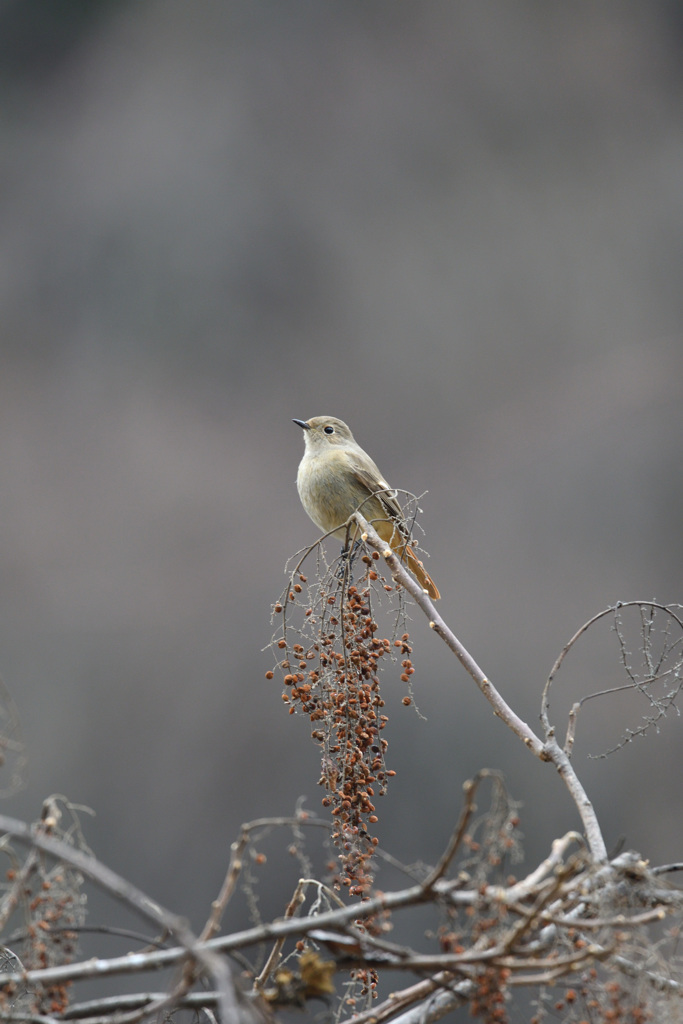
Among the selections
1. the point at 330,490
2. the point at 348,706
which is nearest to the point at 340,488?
the point at 330,490

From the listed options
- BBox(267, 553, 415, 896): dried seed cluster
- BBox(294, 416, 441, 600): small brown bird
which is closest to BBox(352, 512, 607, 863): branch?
BBox(267, 553, 415, 896): dried seed cluster

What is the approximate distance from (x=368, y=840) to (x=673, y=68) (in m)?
9.90

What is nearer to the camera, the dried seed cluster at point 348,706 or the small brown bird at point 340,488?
the dried seed cluster at point 348,706

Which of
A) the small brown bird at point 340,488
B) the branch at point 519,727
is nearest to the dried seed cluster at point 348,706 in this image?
the branch at point 519,727

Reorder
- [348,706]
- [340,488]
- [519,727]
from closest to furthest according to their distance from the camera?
1. [348,706]
2. [519,727]
3. [340,488]

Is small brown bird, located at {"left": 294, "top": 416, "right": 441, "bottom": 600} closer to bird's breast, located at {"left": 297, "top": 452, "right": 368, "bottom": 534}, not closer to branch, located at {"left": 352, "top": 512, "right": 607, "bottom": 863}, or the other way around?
bird's breast, located at {"left": 297, "top": 452, "right": 368, "bottom": 534}

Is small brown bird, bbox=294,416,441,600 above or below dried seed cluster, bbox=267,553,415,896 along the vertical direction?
above

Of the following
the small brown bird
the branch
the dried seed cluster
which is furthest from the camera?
the small brown bird

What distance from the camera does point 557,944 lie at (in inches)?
51.6

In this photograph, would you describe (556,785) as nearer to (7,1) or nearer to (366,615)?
(366,615)

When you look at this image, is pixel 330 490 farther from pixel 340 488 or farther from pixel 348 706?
→ pixel 348 706

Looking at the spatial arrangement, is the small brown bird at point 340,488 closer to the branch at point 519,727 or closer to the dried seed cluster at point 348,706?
the branch at point 519,727

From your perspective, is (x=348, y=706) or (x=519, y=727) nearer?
(x=348, y=706)

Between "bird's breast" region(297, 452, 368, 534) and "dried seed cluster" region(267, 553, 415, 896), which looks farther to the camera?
"bird's breast" region(297, 452, 368, 534)
